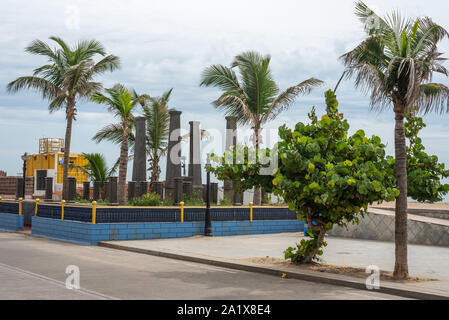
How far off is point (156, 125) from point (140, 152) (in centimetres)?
309

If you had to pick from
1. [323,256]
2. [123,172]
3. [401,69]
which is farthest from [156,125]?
[401,69]

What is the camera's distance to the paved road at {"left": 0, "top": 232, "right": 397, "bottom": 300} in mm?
9412

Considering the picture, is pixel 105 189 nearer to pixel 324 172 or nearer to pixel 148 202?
pixel 148 202

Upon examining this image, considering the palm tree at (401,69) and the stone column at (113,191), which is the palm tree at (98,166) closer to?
the stone column at (113,191)

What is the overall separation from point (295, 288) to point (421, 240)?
11973 millimetres

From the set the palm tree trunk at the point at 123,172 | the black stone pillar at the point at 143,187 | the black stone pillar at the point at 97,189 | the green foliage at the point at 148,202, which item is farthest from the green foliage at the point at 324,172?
the black stone pillar at the point at 97,189

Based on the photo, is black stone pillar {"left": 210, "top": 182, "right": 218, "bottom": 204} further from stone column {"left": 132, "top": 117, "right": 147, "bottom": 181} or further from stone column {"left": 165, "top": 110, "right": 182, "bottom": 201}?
stone column {"left": 132, "top": 117, "right": 147, "bottom": 181}

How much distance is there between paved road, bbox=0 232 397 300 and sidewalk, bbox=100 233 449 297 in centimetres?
86

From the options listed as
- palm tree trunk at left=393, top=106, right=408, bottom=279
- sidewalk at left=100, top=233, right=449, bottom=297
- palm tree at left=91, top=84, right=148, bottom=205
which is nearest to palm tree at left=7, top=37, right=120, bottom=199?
palm tree at left=91, top=84, right=148, bottom=205

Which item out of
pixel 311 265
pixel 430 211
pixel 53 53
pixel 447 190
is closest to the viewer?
pixel 447 190

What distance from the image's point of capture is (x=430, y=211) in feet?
81.0
